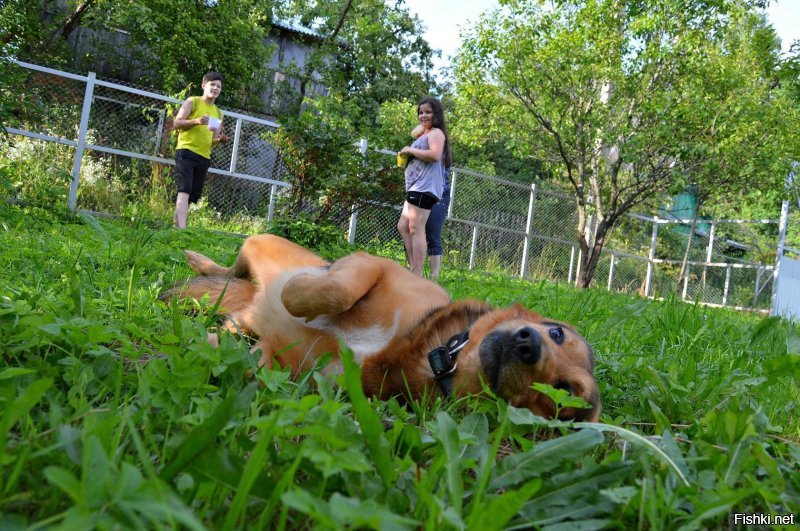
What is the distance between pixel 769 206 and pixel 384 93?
15.9 m

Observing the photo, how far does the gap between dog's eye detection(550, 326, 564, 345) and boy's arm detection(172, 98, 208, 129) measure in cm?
690

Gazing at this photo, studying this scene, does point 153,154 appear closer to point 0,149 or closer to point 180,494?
point 0,149

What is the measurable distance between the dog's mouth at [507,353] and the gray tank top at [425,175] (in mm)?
4760

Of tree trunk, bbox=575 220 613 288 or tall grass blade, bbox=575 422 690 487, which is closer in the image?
tall grass blade, bbox=575 422 690 487

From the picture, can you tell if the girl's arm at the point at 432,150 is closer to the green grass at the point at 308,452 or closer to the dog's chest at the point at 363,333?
the dog's chest at the point at 363,333

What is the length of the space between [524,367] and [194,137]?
719cm

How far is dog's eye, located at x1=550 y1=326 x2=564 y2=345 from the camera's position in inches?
88.4

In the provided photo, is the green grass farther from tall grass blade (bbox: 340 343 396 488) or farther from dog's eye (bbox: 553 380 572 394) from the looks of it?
dog's eye (bbox: 553 380 572 394)

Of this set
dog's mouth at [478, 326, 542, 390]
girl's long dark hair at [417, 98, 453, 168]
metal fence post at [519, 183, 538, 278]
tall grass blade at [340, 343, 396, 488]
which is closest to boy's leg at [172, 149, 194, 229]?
girl's long dark hair at [417, 98, 453, 168]

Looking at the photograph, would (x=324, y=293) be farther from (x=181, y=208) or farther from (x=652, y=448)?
(x=181, y=208)

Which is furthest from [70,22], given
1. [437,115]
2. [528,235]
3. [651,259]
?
[651,259]

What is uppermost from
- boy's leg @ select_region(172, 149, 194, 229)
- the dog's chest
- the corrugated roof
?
the corrugated roof

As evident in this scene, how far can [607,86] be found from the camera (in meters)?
14.2

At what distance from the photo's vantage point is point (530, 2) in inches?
534
